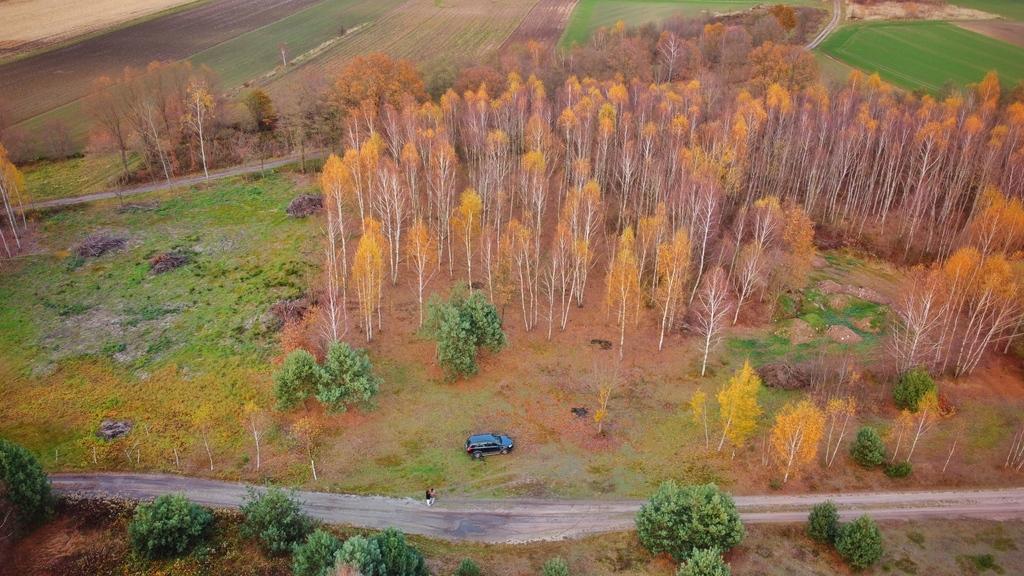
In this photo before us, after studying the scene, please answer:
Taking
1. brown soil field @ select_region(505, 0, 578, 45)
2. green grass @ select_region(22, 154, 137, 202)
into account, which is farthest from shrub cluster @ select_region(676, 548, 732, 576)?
brown soil field @ select_region(505, 0, 578, 45)

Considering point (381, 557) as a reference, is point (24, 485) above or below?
below

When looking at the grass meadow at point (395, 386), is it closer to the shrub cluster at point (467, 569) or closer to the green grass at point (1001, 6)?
the shrub cluster at point (467, 569)

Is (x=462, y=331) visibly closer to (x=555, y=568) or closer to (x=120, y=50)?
(x=555, y=568)

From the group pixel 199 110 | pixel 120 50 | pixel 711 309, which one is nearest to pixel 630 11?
pixel 199 110

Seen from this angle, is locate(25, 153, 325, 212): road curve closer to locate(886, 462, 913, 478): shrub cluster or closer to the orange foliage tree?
the orange foliage tree

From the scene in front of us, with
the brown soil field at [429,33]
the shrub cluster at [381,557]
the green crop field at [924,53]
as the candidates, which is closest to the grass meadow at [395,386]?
the shrub cluster at [381,557]

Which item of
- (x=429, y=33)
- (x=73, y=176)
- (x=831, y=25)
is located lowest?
(x=73, y=176)

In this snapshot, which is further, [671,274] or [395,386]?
[671,274]
